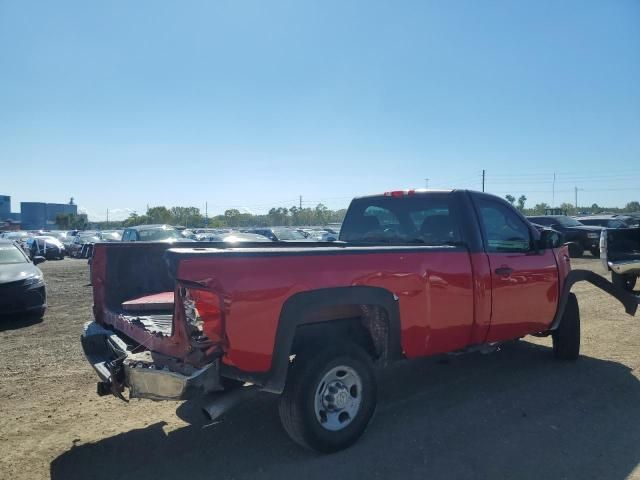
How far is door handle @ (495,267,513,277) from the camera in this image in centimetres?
469

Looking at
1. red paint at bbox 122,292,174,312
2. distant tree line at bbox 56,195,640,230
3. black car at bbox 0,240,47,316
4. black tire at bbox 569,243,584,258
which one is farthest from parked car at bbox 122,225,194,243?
distant tree line at bbox 56,195,640,230

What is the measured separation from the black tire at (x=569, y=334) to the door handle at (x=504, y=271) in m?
1.54

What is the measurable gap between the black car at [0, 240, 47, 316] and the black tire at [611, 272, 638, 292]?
365 inches

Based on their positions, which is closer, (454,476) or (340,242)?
(454,476)

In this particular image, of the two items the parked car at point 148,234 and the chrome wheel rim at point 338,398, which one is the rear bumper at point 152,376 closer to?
the chrome wheel rim at point 338,398

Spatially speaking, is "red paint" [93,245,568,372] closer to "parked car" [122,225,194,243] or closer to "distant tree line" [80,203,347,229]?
"parked car" [122,225,194,243]

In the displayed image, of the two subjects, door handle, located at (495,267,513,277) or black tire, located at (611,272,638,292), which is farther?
black tire, located at (611,272,638,292)

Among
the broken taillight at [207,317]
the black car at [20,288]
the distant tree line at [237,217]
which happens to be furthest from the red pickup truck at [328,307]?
the distant tree line at [237,217]

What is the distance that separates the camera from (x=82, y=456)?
371 cm

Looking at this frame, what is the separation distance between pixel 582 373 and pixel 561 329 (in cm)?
55

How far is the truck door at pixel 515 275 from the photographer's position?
4.74 meters

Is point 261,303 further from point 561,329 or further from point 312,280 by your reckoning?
point 561,329

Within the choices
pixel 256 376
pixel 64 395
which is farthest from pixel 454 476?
pixel 64 395

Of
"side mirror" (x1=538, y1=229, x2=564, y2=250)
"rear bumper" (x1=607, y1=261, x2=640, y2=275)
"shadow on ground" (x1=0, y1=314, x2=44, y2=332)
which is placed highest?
"side mirror" (x1=538, y1=229, x2=564, y2=250)
